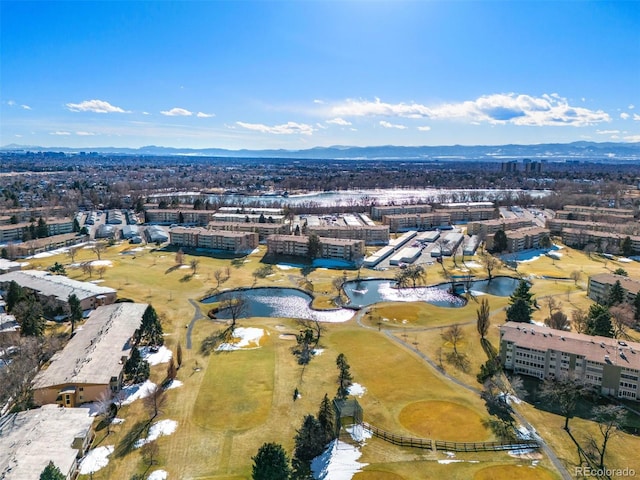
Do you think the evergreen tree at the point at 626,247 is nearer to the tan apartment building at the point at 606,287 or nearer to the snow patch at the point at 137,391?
the tan apartment building at the point at 606,287

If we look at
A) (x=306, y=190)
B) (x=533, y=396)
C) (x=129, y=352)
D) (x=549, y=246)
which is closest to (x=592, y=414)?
(x=533, y=396)

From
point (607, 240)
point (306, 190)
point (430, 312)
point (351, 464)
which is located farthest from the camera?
point (306, 190)

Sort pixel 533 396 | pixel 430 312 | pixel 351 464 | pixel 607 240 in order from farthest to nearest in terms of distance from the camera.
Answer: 1. pixel 607 240
2. pixel 430 312
3. pixel 533 396
4. pixel 351 464

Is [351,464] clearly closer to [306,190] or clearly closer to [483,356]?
[483,356]

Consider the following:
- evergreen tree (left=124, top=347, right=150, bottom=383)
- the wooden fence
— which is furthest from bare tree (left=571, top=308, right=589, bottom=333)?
evergreen tree (left=124, top=347, right=150, bottom=383)

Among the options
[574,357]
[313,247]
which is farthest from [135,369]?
[313,247]

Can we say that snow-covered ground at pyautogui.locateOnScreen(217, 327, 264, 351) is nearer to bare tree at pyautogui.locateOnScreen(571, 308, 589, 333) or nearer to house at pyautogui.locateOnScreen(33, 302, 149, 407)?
house at pyautogui.locateOnScreen(33, 302, 149, 407)

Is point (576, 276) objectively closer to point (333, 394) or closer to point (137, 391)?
point (333, 394)
